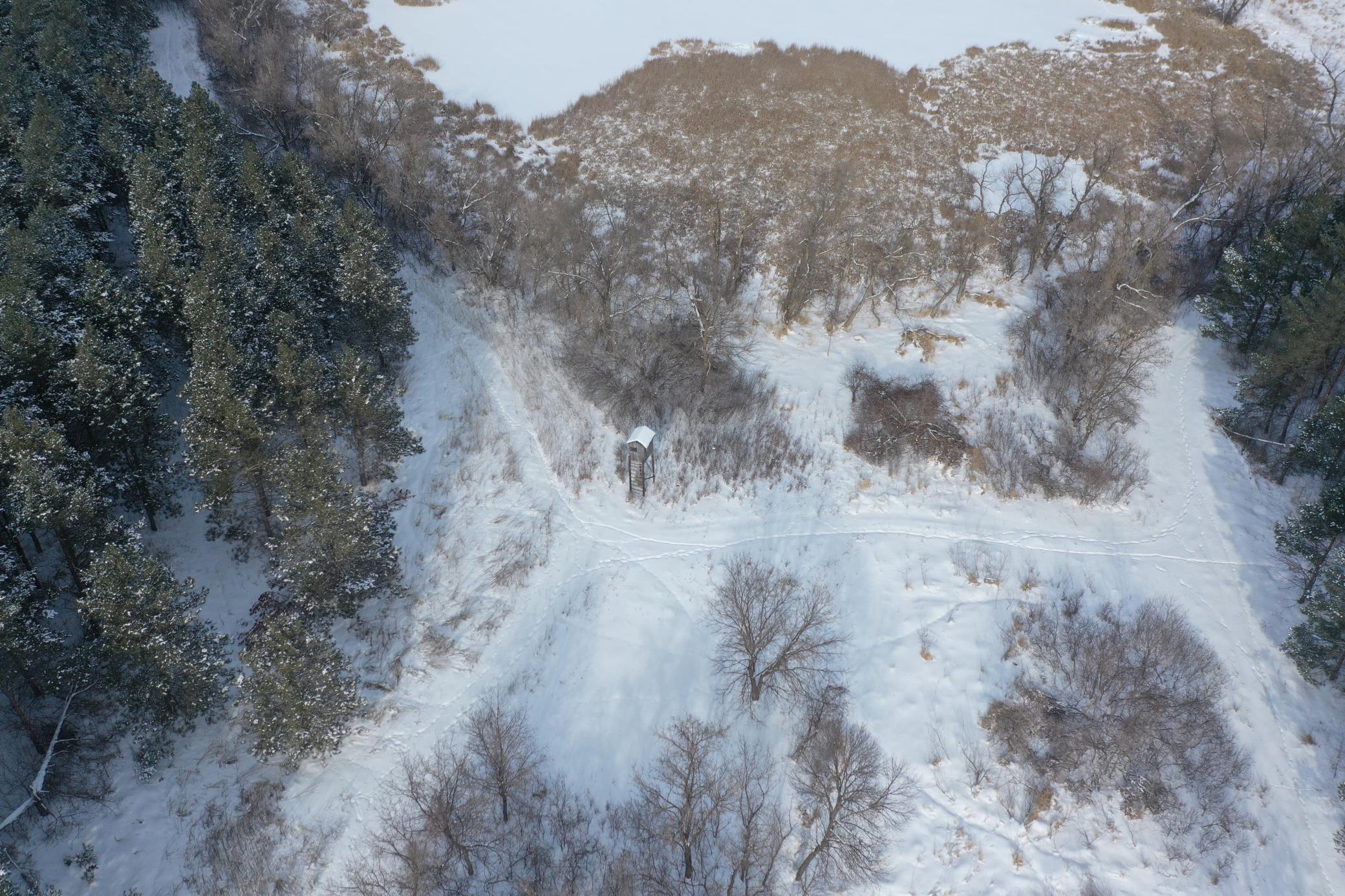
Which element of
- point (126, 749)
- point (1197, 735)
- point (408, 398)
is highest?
point (408, 398)

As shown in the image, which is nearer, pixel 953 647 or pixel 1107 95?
pixel 953 647

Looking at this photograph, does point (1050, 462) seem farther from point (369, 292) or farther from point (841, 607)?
point (369, 292)

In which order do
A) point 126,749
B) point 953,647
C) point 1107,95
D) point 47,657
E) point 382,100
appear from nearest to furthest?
point 47,657 → point 126,749 → point 953,647 → point 382,100 → point 1107,95

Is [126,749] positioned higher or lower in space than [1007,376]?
lower

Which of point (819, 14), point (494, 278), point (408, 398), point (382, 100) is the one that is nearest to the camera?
point (408, 398)

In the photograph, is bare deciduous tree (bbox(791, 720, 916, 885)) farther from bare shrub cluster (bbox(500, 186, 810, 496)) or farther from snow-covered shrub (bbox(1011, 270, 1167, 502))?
snow-covered shrub (bbox(1011, 270, 1167, 502))

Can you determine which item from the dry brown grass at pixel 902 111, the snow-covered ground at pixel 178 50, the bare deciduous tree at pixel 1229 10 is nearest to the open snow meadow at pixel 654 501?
the dry brown grass at pixel 902 111

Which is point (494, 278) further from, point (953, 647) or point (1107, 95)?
point (1107, 95)

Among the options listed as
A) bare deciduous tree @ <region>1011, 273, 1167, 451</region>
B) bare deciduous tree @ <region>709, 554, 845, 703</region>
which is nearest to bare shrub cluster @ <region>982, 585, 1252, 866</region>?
bare deciduous tree @ <region>709, 554, 845, 703</region>

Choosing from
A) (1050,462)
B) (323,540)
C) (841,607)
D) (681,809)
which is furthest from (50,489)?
(1050,462)

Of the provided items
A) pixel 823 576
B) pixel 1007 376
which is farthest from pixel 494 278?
pixel 1007 376
